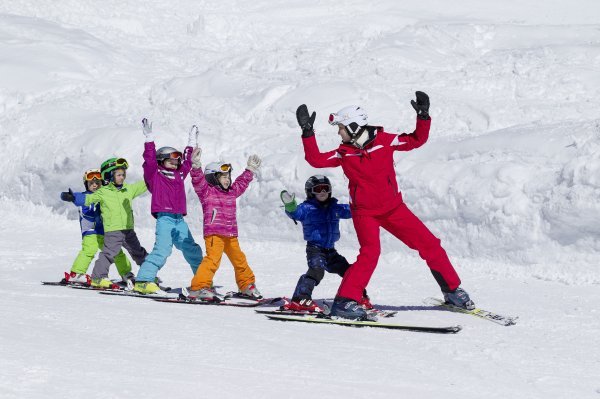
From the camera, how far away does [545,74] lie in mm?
15820

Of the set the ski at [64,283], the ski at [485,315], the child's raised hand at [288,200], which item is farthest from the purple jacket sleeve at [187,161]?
the ski at [485,315]

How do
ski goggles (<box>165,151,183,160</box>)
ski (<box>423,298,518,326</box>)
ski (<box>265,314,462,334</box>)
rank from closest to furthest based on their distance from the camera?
ski (<box>265,314,462,334</box>), ski (<box>423,298,518,326</box>), ski goggles (<box>165,151,183,160</box>)

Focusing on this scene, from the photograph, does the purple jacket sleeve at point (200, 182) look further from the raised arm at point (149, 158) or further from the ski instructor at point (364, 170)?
the ski instructor at point (364, 170)

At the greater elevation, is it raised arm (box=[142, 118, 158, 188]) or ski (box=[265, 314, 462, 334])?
raised arm (box=[142, 118, 158, 188])

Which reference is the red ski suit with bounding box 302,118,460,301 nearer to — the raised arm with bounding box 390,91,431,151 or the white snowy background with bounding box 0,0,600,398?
the raised arm with bounding box 390,91,431,151

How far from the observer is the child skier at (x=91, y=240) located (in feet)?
32.9

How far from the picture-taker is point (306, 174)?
12797mm

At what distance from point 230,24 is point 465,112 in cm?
948

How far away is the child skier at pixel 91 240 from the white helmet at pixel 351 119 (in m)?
3.97

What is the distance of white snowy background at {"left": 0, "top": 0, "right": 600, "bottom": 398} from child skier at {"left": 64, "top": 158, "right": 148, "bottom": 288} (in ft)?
2.36

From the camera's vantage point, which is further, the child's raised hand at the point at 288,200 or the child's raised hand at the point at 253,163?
the child's raised hand at the point at 253,163

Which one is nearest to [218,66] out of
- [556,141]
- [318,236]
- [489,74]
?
[489,74]

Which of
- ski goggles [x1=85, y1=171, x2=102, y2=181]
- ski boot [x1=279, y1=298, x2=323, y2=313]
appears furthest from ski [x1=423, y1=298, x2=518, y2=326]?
ski goggles [x1=85, y1=171, x2=102, y2=181]

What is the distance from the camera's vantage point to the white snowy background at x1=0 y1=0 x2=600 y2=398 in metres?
5.19
